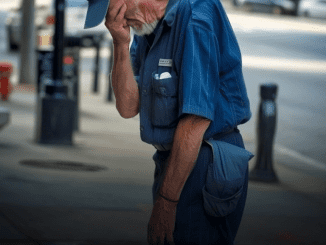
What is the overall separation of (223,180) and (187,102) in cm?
40

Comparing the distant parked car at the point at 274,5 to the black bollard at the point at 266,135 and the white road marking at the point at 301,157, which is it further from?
the black bollard at the point at 266,135

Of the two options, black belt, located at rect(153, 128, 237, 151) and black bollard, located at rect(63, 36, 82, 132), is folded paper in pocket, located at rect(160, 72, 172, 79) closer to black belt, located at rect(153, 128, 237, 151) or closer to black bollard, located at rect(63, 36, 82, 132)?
black belt, located at rect(153, 128, 237, 151)

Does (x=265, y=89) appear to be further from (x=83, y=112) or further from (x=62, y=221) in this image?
(x=83, y=112)

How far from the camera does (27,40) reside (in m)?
15.1

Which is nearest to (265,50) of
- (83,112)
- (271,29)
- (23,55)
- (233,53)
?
(271,29)

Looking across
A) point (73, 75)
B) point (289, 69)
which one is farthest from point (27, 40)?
point (289, 69)

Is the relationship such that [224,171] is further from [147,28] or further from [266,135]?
[266,135]

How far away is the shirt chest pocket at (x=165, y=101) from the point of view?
2.71m

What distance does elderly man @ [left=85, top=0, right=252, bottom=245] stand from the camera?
8.59ft

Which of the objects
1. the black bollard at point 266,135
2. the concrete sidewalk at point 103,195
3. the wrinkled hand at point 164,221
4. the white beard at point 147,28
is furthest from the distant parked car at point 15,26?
the wrinkled hand at point 164,221

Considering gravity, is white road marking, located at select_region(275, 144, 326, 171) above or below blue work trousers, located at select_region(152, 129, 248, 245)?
below

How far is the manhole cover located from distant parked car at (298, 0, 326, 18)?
3299 cm

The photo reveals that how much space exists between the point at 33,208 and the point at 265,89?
3379 millimetres

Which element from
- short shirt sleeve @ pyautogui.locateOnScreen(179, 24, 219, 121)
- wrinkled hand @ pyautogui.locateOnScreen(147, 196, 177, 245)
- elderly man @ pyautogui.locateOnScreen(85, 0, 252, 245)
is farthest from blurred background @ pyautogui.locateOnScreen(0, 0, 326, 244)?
wrinkled hand @ pyautogui.locateOnScreen(147, 196, 177, 245)
